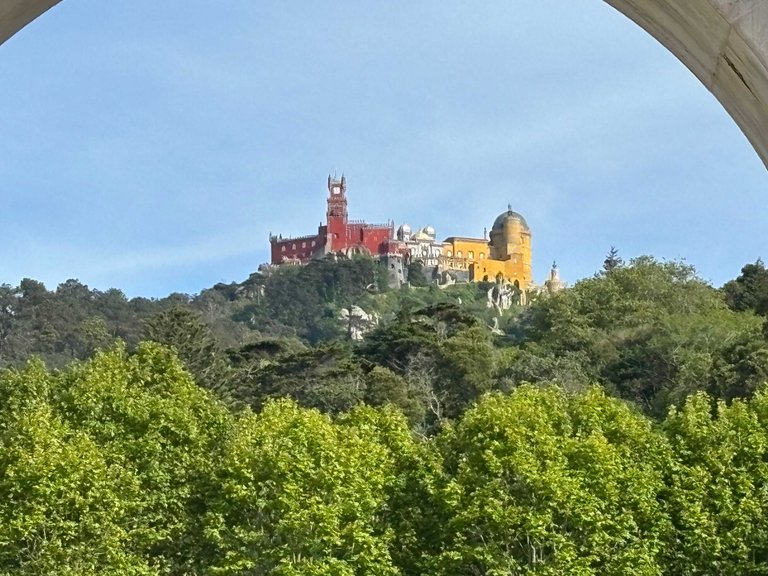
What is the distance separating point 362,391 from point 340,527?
29.9 meters

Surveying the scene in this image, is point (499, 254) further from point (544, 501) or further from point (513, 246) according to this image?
point (544, 501)

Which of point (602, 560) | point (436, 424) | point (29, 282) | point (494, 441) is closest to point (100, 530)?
point (494, 441)

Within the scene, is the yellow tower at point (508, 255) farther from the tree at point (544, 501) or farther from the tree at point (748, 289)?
the tree at point (544, 501)

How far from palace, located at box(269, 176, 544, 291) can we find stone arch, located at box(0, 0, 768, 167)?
472ft

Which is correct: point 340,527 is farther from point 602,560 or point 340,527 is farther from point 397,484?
point 602,560

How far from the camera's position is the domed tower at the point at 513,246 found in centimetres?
15188

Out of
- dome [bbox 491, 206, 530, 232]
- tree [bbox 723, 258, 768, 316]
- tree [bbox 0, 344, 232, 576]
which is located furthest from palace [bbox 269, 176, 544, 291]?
tree [bbox 0, 344, 232, 576]

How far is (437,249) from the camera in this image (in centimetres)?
15612

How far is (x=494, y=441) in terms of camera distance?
25688 millimetres

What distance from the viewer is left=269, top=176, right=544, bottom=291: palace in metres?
151

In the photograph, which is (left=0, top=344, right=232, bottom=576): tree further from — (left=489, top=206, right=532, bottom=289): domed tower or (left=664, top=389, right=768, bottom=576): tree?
(left=489, top=206, right=532, bottom=289): domed tower

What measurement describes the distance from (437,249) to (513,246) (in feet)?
31.1

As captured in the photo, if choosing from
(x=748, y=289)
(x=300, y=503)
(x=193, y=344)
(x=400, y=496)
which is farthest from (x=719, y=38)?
(x=748, y=289)

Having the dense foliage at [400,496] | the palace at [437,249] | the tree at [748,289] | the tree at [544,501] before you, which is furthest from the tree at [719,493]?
the palace at [437,249]
